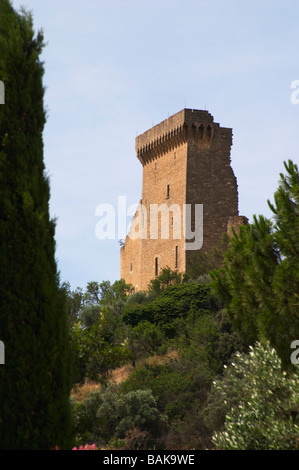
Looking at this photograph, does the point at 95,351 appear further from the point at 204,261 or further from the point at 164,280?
the point at 164,280

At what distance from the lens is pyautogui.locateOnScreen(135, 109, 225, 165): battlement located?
40969 mm

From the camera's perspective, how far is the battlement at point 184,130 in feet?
134

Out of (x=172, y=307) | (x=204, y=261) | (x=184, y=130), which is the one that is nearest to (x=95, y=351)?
(x=172, y=307)

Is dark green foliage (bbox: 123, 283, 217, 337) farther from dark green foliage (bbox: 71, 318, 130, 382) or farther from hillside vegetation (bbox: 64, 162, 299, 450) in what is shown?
dark green foliage (bbox: 71, 318, 130, 382)

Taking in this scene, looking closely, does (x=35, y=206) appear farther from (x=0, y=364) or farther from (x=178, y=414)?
(x=178, y=414)

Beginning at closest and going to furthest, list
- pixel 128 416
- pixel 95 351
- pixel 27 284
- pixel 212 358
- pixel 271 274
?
1. pixel 27 284
2. pixel 95 351
3. pixel 271 274
4. pixel 128 416
5. pixel 212 358

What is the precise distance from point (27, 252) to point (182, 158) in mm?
32666

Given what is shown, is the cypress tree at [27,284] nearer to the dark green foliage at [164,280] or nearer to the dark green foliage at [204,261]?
the dark green foliage at [204,261]

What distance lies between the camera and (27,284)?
9.11 metres

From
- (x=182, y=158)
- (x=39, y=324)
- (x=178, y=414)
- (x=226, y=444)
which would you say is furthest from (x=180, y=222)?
(x=39, y=324)

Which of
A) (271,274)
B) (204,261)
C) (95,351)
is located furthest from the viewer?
(204,261)

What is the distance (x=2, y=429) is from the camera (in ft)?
29.0

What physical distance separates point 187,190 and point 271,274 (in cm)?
2401

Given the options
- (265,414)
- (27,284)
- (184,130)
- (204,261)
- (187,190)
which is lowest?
(265,414)
